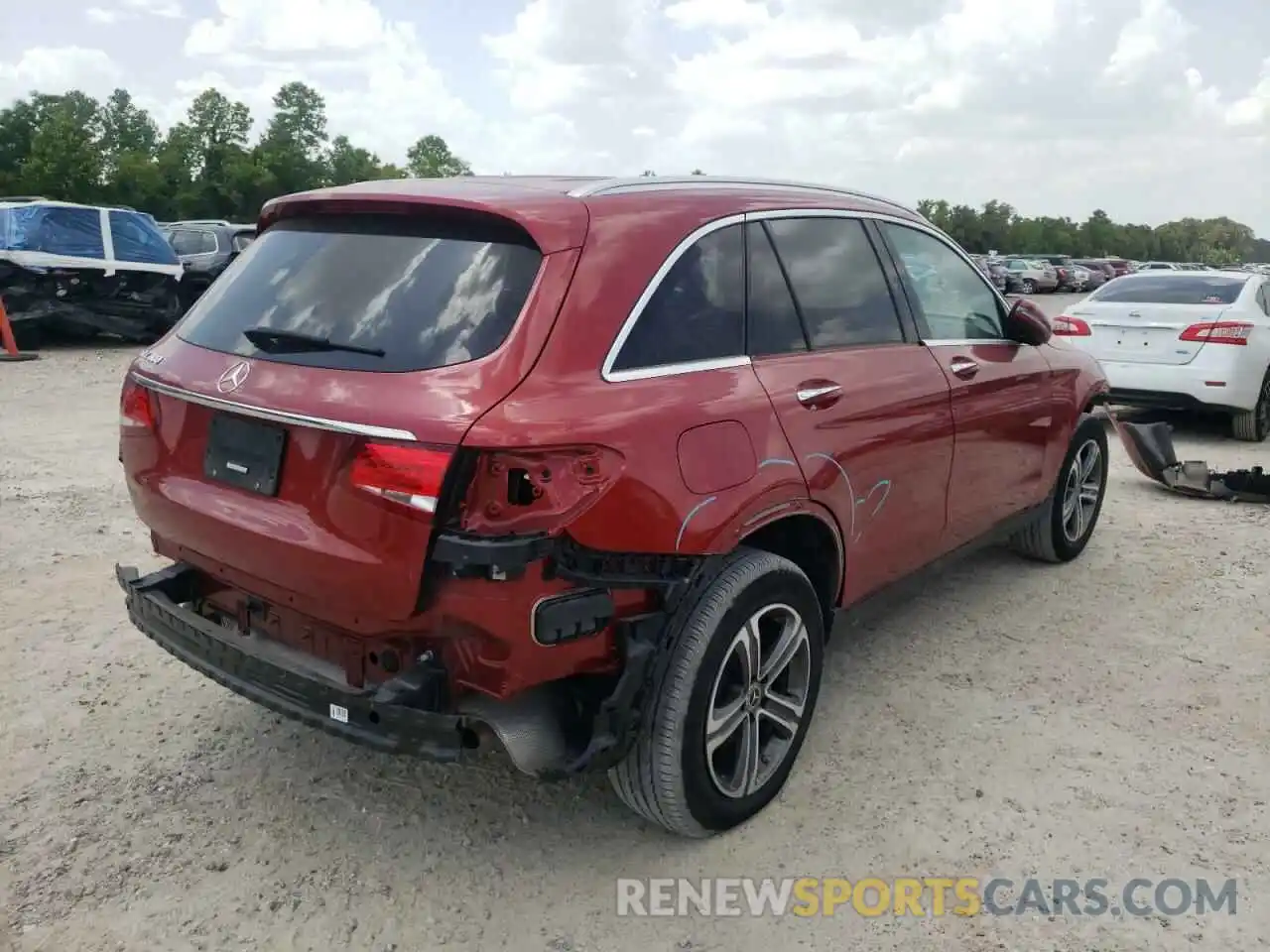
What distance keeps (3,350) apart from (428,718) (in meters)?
12.7

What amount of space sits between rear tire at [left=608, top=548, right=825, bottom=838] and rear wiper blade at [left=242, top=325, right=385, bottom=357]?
1.09 meters

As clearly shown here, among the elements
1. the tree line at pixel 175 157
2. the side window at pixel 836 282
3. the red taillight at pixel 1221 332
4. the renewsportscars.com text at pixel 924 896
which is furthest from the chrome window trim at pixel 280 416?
the tree line at pixel 175 157

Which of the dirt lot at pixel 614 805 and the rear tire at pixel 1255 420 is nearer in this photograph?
Result: the dirt lot at pixel 614 805

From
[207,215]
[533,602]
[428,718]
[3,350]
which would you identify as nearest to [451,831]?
[428,718]

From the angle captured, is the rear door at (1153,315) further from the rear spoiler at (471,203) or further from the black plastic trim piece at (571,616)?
the black plastic trim piece at (571,616)

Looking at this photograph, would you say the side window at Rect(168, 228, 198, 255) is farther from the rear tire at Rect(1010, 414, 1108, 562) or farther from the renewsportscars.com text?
the renewsportscars.com text

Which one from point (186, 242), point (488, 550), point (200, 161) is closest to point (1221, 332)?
point (488, 550)

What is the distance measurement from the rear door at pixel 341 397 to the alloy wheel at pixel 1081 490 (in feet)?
12.3

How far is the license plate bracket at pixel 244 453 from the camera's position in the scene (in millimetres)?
2695

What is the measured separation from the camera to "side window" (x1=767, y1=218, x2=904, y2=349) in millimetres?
3443

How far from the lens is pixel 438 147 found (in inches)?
3489

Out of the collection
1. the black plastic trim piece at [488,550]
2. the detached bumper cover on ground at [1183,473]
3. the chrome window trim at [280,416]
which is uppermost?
the chrome window trim at [280,416]

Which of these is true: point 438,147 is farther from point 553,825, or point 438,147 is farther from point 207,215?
point 553,825

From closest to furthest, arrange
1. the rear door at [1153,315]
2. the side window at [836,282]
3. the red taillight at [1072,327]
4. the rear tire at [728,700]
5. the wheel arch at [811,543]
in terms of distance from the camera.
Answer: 1. the rear tire at [728,700]
2. the wheel arch at [811,543]
3. the side window at [836,282]
4. the rear door at [1153,315]
5. the red taillight at [1072,327]
